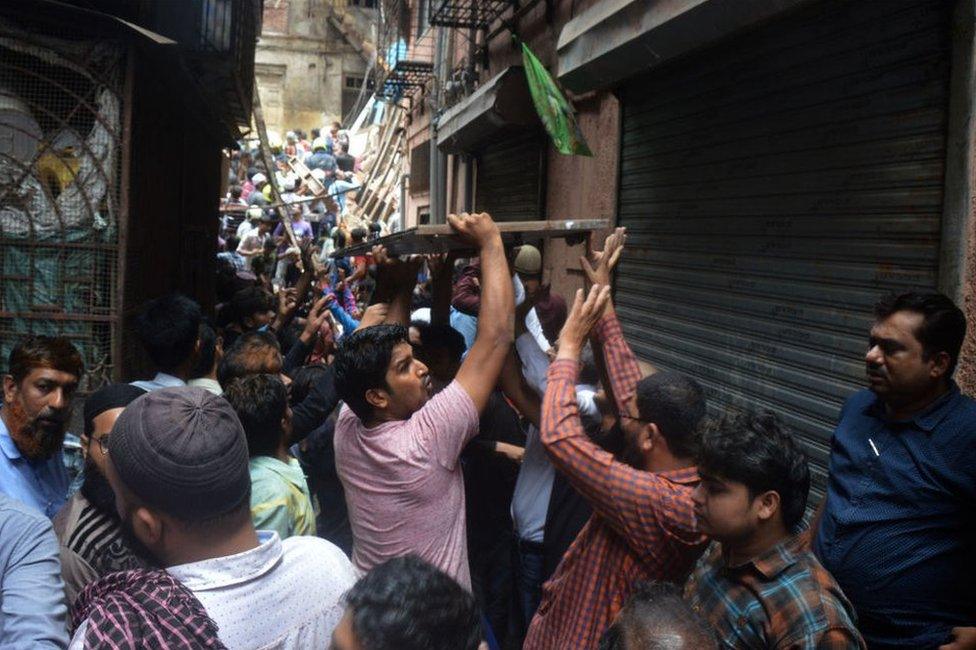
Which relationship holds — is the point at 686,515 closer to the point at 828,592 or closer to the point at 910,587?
the point at 828,592

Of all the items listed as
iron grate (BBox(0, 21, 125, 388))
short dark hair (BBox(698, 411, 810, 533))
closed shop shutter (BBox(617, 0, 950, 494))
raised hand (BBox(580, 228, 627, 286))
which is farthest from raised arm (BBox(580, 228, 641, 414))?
iron grate (BBox(0, 21, 125, 388))

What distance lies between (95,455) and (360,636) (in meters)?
1.46

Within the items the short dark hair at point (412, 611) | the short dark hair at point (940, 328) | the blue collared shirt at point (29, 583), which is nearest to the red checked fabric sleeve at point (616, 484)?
the short dark hair at point (412, 611)

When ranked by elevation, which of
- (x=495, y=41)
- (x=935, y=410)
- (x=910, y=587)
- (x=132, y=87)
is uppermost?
(x=495, y=41)

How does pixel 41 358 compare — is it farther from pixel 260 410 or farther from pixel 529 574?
pixel 529 574

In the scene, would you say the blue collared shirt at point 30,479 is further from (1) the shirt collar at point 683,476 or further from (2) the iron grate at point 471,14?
(2) the iron grate at point 471,14

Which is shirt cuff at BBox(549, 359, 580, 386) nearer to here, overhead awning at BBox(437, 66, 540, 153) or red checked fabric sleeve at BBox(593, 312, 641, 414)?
red checked fabric sleeve at BBox(593, 312, 641, 414)

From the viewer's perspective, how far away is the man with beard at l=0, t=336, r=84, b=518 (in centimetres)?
310

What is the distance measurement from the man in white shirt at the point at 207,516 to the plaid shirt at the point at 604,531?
32.3 inches

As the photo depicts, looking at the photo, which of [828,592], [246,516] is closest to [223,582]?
[246,516]

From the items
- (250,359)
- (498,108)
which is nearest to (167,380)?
(250,359)

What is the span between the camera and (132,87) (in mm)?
5625

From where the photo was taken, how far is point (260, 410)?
9.96ft

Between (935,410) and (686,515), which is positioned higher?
(935,410)
